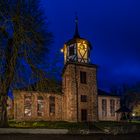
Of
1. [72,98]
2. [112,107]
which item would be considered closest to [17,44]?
[72,98]

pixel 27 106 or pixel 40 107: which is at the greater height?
pixel 27 106

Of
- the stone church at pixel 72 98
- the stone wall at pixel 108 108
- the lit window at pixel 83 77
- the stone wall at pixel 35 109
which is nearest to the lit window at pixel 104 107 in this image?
the stone wall at pixel 108 108

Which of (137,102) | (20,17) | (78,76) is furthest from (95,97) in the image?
(137,102)

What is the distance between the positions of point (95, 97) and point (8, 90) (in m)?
19.9

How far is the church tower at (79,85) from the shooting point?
42781 millimetres

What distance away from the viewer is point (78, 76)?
43.5m

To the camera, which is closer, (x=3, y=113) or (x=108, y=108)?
(x=3, y=113)

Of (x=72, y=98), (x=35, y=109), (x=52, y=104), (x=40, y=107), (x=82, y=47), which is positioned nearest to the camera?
(x=72, y=98)

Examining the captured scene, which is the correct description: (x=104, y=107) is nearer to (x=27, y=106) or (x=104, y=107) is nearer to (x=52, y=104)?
(x=52, y=104)

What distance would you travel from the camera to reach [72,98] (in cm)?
4256

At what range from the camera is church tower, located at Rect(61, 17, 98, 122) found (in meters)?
42.8

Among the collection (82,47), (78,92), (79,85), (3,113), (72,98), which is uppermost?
(82,47)

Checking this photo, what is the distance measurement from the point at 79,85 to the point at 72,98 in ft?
7.13

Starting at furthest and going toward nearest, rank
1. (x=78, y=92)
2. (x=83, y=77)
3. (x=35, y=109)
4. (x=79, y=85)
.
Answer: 1. (x=83, y=77)
2. (x=79, y=85)
3. (x=78, y=92)
4. (x=35, y=109)
